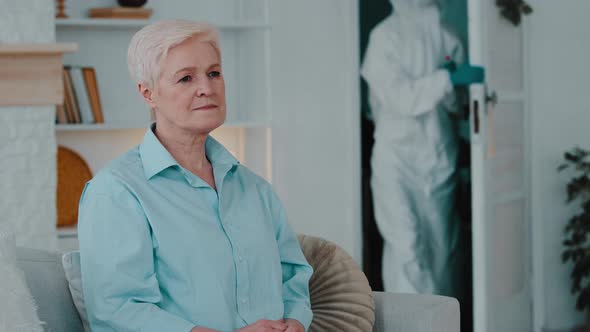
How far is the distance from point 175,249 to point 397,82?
250 centimetres

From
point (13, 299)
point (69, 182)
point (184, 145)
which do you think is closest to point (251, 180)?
point (184, 145)

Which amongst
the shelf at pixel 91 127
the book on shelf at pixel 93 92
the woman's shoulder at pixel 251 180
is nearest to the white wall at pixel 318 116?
the shelf at pixel 91 127

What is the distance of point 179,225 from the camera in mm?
1759

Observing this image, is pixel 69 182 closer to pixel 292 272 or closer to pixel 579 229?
pixel 292 272

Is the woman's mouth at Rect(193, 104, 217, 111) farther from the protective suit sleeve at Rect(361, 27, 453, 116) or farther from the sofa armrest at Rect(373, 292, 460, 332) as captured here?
the protective suit sleeve at Rect(361, 27, 453, 116)

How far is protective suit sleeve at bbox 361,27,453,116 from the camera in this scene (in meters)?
4.04

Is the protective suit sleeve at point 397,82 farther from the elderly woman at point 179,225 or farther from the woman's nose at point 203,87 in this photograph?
the woman's nose at point 203,87

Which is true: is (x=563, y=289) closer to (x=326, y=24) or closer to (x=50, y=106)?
(x=326, y=24)

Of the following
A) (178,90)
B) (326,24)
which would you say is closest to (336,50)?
(326,24)

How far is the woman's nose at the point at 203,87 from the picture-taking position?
1805 mm

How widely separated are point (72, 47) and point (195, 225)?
1.75 meters

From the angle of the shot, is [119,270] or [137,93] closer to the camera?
[119,270]

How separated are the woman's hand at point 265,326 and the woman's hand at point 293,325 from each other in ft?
0.05

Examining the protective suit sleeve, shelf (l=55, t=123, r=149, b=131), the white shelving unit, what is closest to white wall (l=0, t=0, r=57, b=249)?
shelf (l=55, t=123, r=149, b=131)
